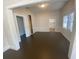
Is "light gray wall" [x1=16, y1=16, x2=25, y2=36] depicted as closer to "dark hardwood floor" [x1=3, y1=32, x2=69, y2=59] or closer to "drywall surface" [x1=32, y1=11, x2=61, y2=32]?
"dark hardwood floor" [x1=3, y1=32, x2=69, y2=59]

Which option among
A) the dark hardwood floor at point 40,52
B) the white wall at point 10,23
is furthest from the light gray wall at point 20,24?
the white wall at point 10,23

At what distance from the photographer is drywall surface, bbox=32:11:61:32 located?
35.0 ft

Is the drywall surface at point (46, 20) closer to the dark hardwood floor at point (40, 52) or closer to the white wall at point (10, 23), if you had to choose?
the dark hardwood floor at point (40, 52)

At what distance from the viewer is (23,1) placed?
3.62 meters

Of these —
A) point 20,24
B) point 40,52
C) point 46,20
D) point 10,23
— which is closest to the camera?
point 40,52

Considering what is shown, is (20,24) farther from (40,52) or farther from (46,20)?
(46,20)

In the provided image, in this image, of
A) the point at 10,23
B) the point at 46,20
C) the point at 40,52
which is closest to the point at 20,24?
the point at 10,23

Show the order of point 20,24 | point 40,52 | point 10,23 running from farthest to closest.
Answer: point 20,24
point 10,23
point 40,52

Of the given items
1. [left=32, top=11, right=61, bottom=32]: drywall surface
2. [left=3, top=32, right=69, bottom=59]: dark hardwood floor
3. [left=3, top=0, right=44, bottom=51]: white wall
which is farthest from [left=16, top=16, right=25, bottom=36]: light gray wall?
[left=32, top=11, right=61, bottom=32]: drywall surface

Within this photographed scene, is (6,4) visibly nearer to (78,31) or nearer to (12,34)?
(12,34)

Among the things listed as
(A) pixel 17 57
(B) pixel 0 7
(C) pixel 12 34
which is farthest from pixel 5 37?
(B) pixel 0 7

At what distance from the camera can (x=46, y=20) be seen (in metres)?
11.1

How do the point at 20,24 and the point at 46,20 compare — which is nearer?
the point at 20,24

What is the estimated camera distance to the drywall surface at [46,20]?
1068cm
